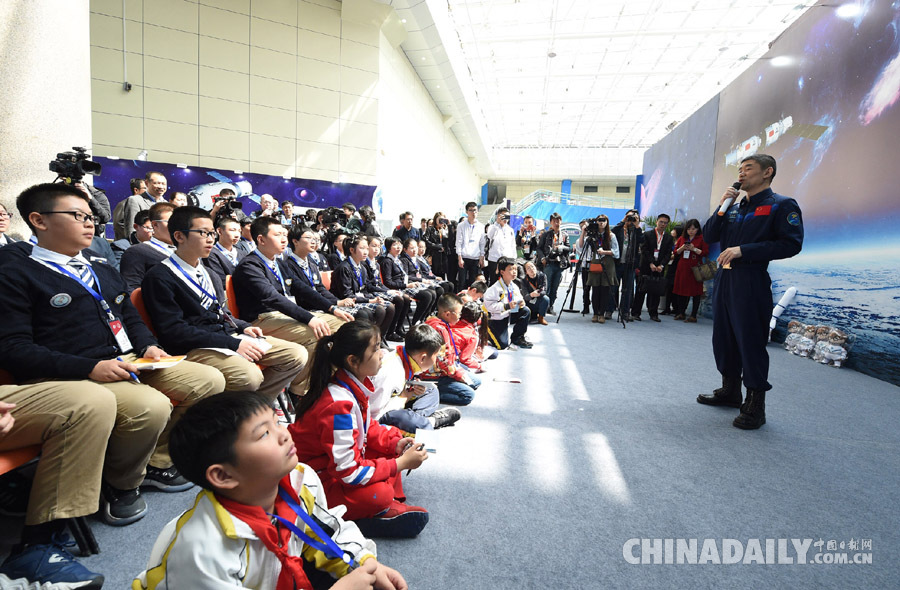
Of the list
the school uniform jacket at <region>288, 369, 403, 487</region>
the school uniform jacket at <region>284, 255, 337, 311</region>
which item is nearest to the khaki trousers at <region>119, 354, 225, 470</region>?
the school uniform jacket at <region>288, 369, 403, 487</region>

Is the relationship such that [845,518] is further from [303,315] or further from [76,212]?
[76,212]

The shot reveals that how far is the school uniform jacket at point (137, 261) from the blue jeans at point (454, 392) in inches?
72.3

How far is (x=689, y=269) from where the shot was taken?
6.31m

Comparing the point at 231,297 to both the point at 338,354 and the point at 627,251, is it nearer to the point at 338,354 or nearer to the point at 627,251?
the point at 338,354

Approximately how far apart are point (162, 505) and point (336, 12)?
8.84 meters

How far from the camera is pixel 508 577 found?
1.30m

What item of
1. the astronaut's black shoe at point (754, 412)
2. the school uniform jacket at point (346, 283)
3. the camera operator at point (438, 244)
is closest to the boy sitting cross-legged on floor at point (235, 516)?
the astronaut's black shoe at point (754, 412)

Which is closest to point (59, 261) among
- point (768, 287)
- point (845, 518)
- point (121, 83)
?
point (845, 518)

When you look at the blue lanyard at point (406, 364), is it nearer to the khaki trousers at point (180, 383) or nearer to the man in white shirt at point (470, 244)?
the khaki trousers at point (180, 383)

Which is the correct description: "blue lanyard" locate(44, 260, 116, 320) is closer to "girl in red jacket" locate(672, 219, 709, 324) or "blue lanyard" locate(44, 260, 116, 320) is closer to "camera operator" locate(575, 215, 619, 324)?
"camera operator" locate(575, 215, 619, 324)

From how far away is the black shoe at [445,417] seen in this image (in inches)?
92.8

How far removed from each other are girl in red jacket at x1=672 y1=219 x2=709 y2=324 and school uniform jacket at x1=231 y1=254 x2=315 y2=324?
5864mm

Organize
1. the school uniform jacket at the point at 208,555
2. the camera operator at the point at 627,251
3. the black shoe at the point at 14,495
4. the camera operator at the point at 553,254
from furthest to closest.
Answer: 1. the camera operator at the point at 553,254
2. the camera operator at the point at 627,251
3. the black shoe at the point at 14,495
4. the school uniform jacket at the point at 208,555

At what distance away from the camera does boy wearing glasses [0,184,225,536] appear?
1326mm
